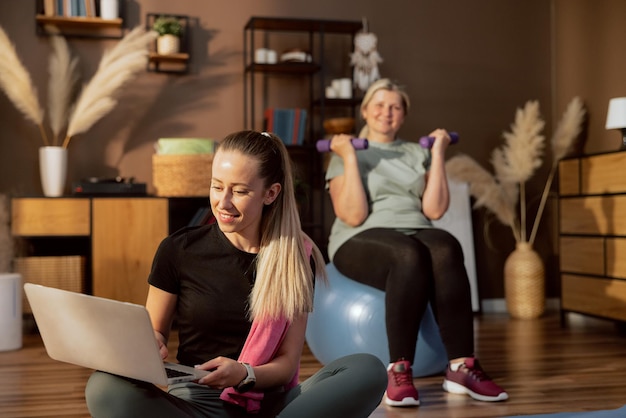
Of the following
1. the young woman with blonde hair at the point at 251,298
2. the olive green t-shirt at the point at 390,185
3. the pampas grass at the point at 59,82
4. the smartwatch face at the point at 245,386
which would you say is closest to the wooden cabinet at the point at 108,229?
the pampas grass at the point at 59,82

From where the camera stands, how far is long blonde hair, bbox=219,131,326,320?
148cm

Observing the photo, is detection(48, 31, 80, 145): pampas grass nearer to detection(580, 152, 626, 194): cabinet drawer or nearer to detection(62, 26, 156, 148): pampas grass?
detection(62, 26, 156, 148): pampas grass

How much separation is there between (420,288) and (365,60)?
2.05 m

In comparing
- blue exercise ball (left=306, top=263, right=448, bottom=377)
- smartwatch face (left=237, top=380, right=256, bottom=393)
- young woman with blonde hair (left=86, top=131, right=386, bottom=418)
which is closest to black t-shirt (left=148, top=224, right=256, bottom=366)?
young woman with blonde hair (left=86, top=131, right=386, bottom=418)

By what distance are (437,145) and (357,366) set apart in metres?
1.56

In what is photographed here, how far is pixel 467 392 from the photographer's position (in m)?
2.47

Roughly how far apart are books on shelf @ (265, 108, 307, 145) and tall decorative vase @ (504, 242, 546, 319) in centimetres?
139

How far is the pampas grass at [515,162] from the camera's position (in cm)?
432

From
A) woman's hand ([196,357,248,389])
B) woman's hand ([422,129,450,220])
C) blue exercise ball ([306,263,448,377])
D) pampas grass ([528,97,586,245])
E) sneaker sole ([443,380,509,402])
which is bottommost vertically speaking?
sneaker sole ([443,380,509,402])

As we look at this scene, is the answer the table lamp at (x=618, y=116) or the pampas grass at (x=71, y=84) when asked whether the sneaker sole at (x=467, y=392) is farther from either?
the pampas grass at (x=71, y=84)

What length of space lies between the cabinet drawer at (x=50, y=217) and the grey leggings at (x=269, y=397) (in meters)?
2.45

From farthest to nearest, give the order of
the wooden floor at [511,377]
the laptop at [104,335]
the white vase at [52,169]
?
the white vase at [52,169] < the wooden floor at [511,377] < the laptop at [104,335]

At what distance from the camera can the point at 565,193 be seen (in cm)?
399

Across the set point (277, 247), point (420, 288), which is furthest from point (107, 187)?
point (277, 247)
